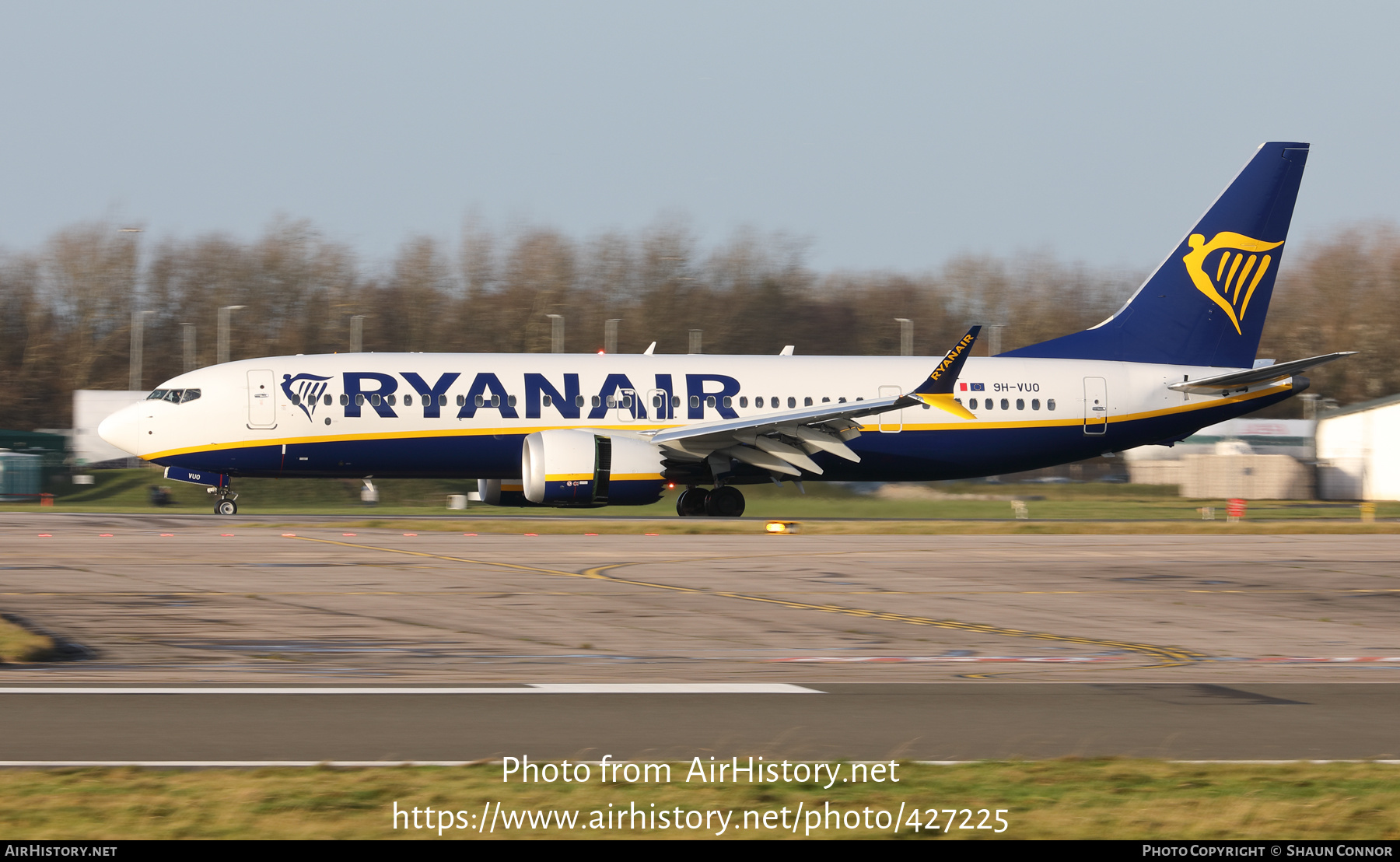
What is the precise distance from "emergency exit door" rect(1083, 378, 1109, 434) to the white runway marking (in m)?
28.3

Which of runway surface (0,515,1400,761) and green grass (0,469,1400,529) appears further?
green grass (0,469,1400,529)

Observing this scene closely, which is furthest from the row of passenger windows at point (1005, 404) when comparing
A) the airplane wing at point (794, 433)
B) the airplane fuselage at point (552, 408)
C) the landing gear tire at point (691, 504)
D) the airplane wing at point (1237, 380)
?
the landing gear tire at point (691, 504)

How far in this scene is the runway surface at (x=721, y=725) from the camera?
8344 mm

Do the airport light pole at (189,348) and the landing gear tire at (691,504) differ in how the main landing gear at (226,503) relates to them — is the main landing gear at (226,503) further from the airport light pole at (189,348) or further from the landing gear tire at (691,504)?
the airport light pole at (189,348)

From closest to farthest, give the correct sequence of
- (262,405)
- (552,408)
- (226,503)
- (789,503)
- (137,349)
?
(262,405) → (552,408) → (226,503) → (789,503) → (137,349)

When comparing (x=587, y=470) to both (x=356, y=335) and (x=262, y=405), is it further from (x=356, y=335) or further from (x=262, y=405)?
(x=356, y=335)

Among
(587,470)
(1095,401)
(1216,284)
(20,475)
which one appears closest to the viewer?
(587,470)

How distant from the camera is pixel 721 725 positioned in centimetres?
928

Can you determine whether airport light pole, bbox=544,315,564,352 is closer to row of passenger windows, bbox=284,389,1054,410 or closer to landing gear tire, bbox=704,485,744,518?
row of passenger windows, bbox=284,389,1054,410

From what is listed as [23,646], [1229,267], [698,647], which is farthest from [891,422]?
[23,646]

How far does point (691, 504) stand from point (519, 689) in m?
25.6

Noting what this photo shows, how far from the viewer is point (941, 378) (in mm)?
33281

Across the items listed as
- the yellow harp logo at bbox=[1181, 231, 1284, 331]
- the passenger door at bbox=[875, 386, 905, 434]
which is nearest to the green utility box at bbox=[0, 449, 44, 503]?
the passenger door at bbox=[875, 386, 905, 434]

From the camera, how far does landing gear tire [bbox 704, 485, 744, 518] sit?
1390 inches
